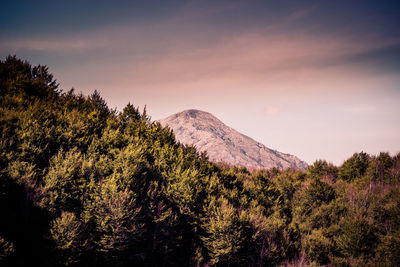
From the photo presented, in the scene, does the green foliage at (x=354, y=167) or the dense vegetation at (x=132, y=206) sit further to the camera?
the green foliage at (x=354, y=167)

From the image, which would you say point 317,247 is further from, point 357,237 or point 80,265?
point 80,265

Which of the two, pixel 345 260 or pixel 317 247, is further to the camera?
pixel 317 247

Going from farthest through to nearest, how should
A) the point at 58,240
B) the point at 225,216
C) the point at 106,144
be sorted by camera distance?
1. the point at 106,144
2. the point at 225,216
3. the point at 58,240

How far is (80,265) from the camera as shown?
62.5ft

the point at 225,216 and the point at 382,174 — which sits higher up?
the point at 382,174

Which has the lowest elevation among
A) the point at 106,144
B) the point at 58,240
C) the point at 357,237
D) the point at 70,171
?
the point at 357,237

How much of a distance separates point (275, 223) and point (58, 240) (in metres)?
29.3

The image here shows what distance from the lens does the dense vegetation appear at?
18.9 metres

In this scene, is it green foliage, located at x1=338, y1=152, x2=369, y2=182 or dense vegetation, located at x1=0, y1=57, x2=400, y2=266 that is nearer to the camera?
dense vegetation, located at x1=0, y1=57, x2=400, y2=266

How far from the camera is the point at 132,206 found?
72.7ft

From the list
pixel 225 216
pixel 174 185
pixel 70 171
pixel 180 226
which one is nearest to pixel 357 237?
pixel 225 216

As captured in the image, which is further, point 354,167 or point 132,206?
point 354,167

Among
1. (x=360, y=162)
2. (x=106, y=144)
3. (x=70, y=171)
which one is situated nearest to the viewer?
(x=70, y=171)

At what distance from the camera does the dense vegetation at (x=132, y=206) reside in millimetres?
18875
